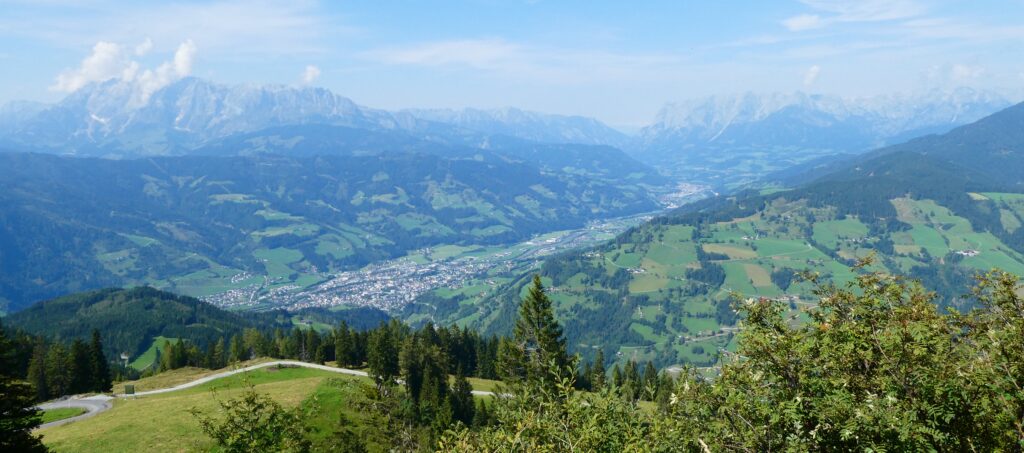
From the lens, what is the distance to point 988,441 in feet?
35.4

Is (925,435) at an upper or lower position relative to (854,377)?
lower

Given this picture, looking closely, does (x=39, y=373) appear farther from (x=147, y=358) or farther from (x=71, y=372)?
(x=147, y=358)

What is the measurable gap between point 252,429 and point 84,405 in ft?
176

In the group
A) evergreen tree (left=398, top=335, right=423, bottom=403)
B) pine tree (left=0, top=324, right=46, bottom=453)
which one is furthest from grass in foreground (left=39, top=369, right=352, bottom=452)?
evergreen tree (left=398, top=335, right=423, bottom=403)

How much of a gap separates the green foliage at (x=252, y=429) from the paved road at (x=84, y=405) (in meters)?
43.9

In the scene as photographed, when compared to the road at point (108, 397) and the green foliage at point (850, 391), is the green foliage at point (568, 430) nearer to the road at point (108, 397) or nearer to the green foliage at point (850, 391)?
the green foliage at point (850, 391)

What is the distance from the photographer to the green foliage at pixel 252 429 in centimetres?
1817

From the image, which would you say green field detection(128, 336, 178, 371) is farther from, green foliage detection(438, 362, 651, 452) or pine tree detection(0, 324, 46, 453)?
green foliage detection(438, 362, 651, 452)

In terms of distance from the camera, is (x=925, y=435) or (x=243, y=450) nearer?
(x=925, y=435)

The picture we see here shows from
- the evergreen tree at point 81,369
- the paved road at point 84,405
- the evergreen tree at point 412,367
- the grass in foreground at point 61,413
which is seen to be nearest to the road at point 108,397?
the paved road at point 84,405

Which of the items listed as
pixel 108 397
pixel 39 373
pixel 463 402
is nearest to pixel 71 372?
pixel 39 373

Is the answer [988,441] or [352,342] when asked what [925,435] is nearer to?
[988,441]

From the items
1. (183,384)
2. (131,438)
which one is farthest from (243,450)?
(183,384)

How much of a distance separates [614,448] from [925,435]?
5991 millimetres
